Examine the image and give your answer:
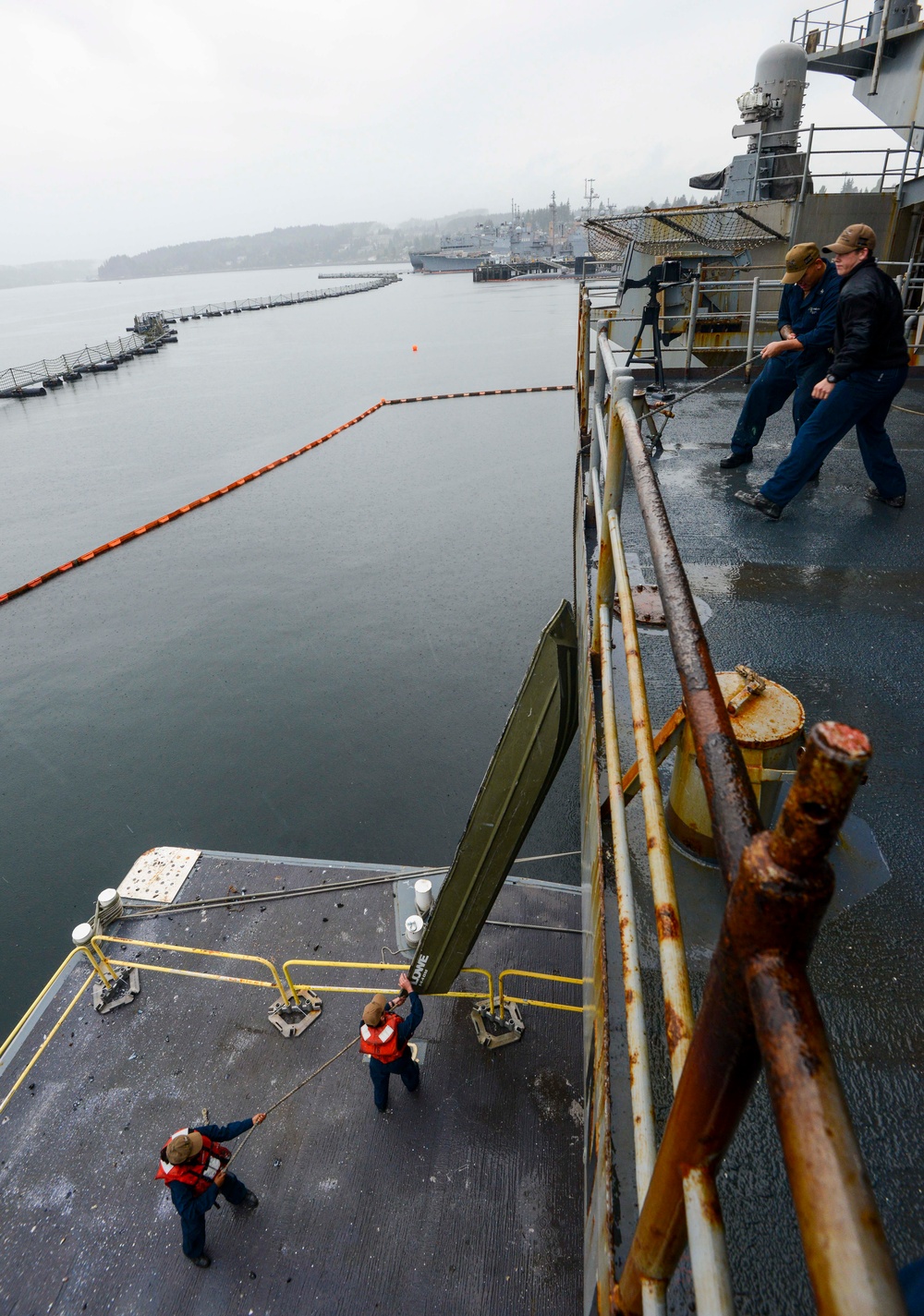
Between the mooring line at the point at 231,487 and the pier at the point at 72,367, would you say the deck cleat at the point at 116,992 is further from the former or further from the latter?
the pier at the point at 72,367

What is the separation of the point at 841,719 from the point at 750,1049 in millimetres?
3360

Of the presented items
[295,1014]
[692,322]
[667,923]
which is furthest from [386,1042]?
[692,322]

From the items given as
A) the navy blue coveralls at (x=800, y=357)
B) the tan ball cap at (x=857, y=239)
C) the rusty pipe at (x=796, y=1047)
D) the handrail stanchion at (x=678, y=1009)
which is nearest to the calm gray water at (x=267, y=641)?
the navy blue coveralls at (x=800, y=357)

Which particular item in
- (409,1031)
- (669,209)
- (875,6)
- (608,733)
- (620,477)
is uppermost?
(875,6)

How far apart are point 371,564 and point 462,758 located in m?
7.19

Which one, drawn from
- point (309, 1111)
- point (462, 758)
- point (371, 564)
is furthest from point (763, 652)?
point (371, 564)

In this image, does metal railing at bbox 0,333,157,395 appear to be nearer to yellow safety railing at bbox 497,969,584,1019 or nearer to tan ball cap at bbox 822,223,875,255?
yellow safety railing at bbox 497,969,584,1019

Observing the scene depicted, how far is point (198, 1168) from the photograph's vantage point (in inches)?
173

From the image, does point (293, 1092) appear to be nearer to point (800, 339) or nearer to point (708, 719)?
point (708, 719)

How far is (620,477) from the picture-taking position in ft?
9.52

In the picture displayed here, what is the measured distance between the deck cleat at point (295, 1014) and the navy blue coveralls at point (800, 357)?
6.84 metres

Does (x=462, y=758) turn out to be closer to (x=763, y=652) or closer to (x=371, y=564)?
(x=763, y=652)

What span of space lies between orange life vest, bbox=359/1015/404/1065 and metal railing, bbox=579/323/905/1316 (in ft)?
13.4

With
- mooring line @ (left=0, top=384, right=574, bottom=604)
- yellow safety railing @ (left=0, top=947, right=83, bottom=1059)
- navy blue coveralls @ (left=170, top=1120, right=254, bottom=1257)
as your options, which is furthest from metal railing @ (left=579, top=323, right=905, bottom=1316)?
mooring line @ (left=0, top=384, right=574, bottom=604)
